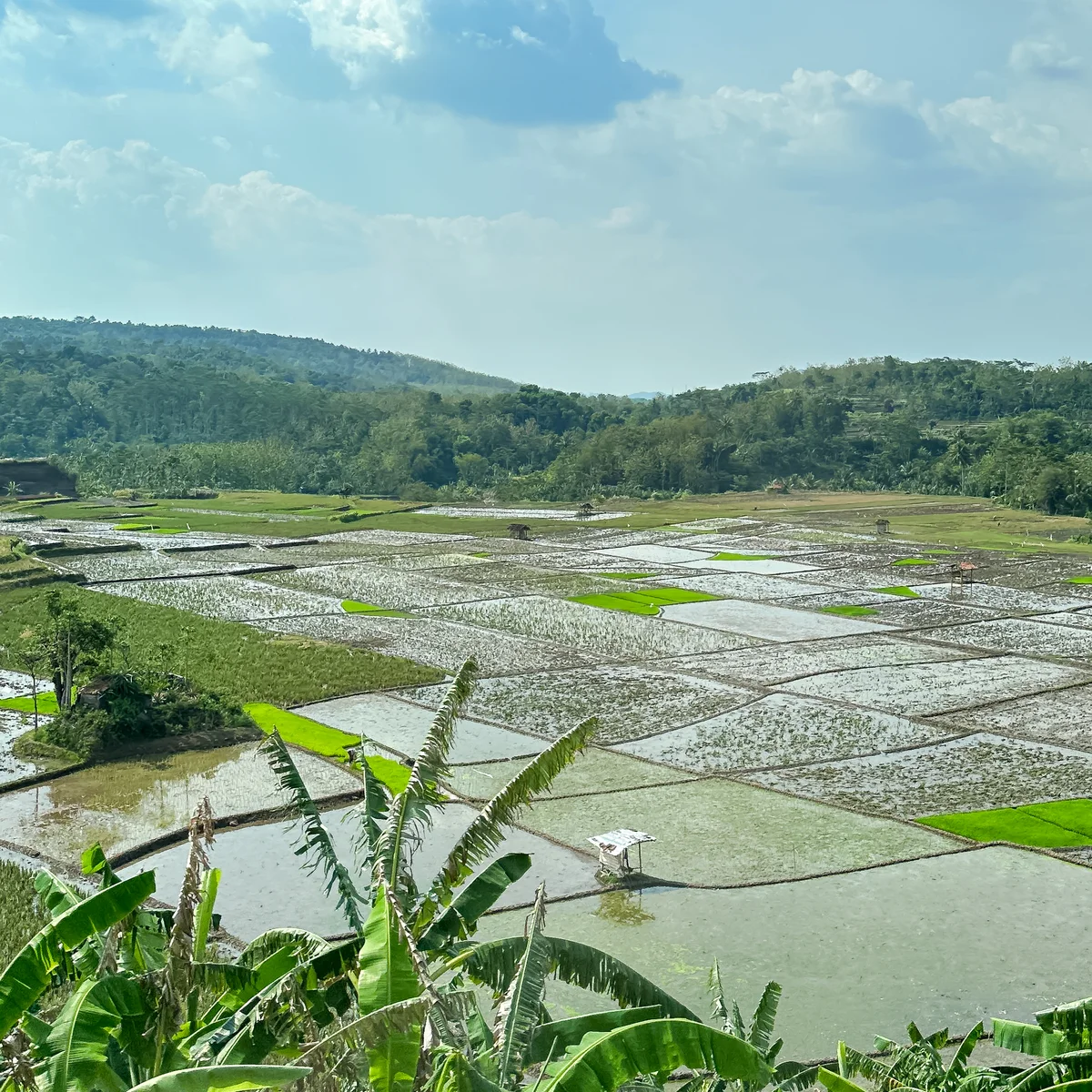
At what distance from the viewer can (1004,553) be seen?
45.1 meters

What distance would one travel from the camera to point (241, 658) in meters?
25.5

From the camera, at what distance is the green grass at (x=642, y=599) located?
3369 centimetres

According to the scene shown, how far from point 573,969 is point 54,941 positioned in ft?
8.21

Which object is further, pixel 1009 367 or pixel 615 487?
pixel 1009 367

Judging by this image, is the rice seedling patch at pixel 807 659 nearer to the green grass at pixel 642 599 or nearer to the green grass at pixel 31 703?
the green grass at pixel 642 599

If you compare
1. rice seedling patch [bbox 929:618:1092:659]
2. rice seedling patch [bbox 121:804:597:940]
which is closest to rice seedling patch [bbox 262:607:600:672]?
rice seedling patch [bbox 121:804:597:940]

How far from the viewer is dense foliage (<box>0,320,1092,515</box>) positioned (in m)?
83.5

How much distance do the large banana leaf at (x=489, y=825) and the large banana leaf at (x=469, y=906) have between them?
0.08 metres

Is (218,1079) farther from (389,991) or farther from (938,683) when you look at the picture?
(938,683)

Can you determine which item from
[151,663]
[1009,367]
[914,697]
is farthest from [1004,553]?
[1009,367]

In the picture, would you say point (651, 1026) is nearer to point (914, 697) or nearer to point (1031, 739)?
point (1031, 739)

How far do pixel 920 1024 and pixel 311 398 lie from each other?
114m

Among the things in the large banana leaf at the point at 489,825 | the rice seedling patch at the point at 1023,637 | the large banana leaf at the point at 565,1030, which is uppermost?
the large banana leaf at the point at 489,825

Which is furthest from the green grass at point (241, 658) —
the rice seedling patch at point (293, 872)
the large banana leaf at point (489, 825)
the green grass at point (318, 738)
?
the large banana leaf at point (489, 825)
